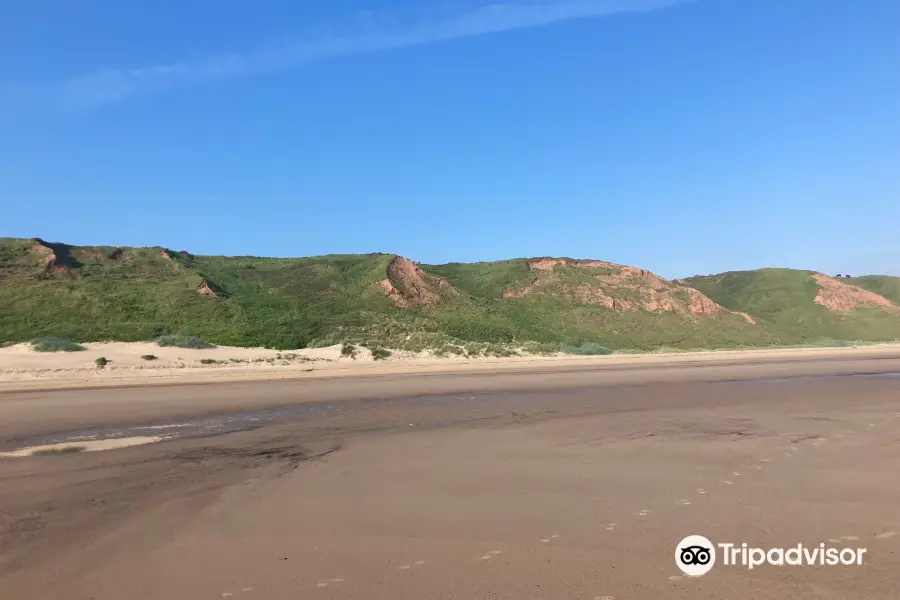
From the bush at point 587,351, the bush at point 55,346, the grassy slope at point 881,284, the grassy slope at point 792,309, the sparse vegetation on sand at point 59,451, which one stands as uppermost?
the grassy slope at point 881,284

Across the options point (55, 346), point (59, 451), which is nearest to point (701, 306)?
point (55, 346)

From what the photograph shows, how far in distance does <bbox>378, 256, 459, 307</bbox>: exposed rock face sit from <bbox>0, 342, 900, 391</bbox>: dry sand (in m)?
23.7

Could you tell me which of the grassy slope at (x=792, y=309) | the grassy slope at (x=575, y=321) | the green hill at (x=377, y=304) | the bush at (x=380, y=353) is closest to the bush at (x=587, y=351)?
the green hill at (x=377, y=304)

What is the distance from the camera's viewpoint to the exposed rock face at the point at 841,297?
91125 millimetres

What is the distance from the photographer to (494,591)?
15.0 feet

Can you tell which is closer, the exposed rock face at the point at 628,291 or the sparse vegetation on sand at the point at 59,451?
the sparse vegetation on sand at the point at 59,451

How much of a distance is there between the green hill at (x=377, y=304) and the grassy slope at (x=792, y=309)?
348 mm

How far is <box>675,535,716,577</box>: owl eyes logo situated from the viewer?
16.5ft

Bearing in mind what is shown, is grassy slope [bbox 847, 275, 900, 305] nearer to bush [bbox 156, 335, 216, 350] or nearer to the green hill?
the green hill

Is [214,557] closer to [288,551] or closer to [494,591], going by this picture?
[288,551]

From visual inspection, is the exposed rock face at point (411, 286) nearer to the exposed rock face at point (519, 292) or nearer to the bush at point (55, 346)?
the exposed rock face at point (519, 292)

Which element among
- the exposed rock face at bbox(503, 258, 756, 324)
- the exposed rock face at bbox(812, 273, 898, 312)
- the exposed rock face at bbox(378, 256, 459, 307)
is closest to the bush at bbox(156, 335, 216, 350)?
the exposed rock face at bbox(378, 256, 459, 307)

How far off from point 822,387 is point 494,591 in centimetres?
2064

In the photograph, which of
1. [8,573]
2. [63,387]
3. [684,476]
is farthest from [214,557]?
[63,387]
